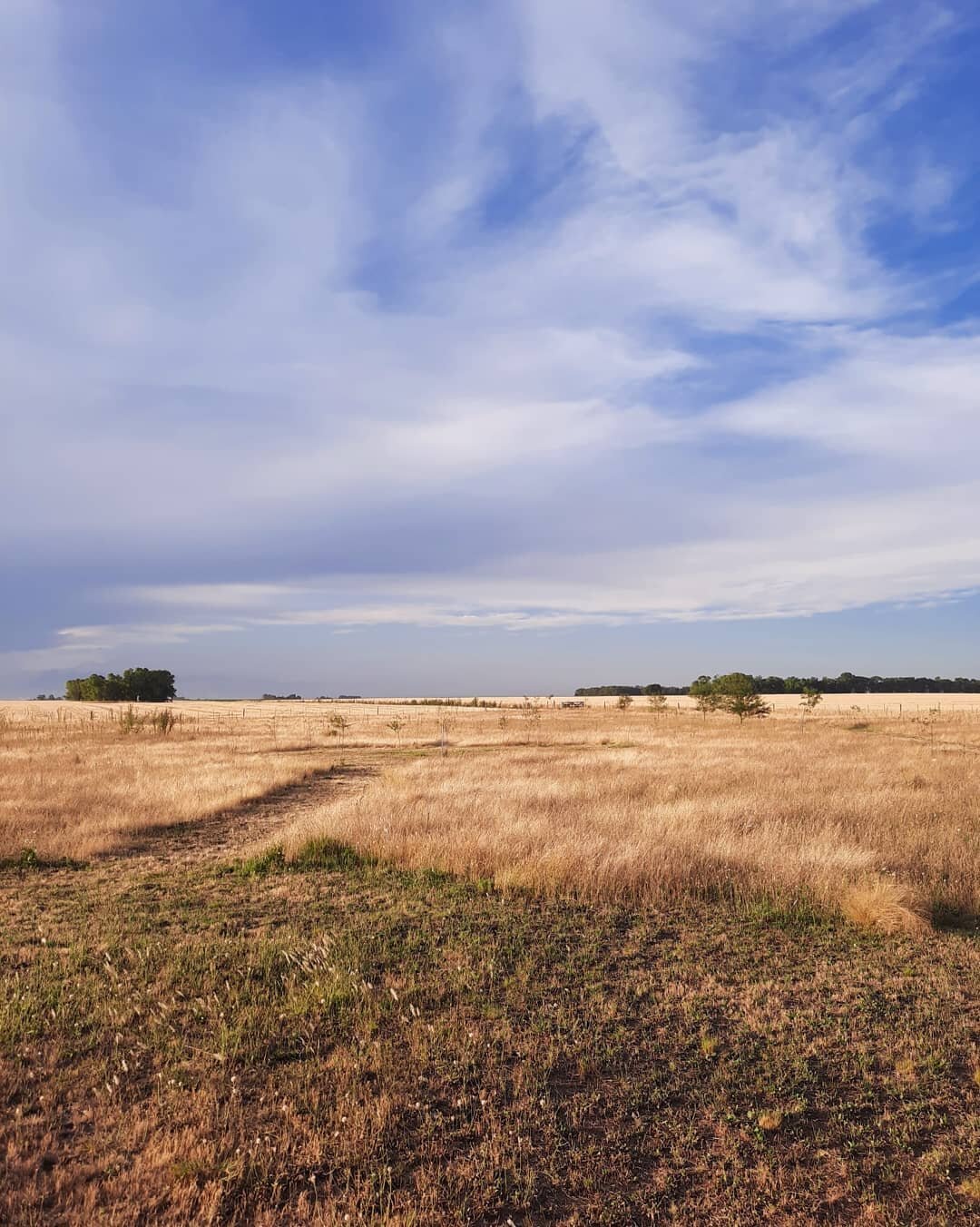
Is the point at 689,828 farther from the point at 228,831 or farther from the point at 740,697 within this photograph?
the point at 740,697

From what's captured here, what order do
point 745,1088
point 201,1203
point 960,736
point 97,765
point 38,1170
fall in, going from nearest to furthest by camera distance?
point 201,1203 → point 38,1170 → point 745,1088 → point 97,765 → point 960,736

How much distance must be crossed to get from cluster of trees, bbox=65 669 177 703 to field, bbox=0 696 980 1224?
130671 mm

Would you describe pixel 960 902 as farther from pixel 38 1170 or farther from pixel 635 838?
pixel 38 1170

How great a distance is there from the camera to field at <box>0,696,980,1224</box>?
167 inches

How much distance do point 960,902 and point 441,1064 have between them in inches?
313

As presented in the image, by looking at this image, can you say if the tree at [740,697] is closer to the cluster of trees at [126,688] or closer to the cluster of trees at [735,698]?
the cluster of trees at [735,698]

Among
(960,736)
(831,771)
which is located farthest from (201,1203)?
(960,736)

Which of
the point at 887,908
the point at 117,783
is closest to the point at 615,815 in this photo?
the point at 887,908

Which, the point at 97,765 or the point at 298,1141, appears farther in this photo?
the point at 97,765

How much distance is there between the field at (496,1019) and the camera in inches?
167

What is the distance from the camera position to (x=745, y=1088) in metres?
5.24

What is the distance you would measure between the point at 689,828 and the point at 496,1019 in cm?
746

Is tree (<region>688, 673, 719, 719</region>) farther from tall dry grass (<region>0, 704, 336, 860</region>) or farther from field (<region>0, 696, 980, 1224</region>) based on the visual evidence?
field (<region>0, 696, 980, 1224</region>)

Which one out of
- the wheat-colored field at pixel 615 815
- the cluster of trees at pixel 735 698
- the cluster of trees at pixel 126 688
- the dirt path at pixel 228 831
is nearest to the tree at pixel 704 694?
the cluster of trees at pixel 735 698
